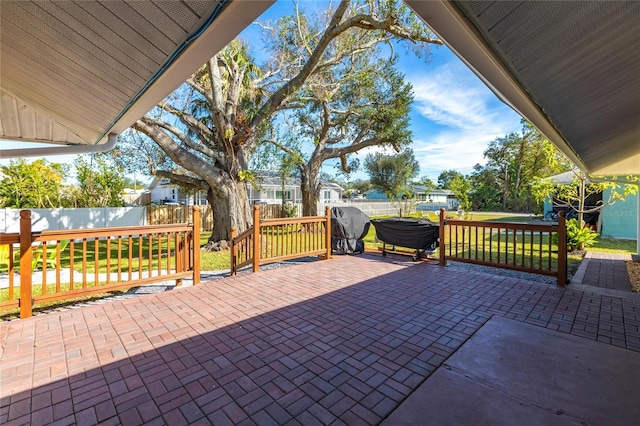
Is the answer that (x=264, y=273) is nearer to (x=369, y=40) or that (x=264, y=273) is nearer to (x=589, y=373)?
(x=589, y=373)

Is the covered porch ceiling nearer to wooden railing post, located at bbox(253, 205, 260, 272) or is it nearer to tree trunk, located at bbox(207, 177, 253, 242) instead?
wooden railing post, located at bbox(253, 205, 260, 272)

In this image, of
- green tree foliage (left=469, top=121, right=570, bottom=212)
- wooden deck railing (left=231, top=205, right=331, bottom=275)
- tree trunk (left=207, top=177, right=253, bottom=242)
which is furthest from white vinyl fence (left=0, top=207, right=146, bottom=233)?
green tree foliage (left=469, top=121, right=570, bottom=212)

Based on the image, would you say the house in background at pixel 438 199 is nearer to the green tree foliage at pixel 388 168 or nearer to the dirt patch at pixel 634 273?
the green tree foliage at pixel 388 168

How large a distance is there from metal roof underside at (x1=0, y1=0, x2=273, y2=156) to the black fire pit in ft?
17.9

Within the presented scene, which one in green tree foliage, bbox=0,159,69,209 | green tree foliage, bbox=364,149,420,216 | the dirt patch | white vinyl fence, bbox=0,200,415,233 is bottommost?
the dirt patch

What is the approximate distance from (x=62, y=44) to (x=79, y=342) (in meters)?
2.71

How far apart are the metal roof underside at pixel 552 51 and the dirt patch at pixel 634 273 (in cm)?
292

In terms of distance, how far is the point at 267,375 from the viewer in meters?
2.34

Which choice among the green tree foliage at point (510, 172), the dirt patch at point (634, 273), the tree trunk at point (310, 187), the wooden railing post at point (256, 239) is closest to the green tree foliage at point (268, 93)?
the tree trunk at point (310, 187)

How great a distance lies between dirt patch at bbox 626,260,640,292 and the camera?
4593mm

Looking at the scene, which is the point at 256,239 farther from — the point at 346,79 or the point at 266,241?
the point at 346,79

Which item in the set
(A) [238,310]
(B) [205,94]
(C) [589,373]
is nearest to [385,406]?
(C) [589,373]

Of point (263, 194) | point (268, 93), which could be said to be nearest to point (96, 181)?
point (268, 93)

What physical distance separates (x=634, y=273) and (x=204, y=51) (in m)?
7.85
